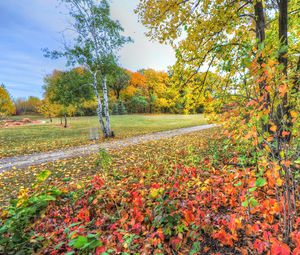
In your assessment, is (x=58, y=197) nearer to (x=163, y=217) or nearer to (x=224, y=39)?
(x=163, y=217)

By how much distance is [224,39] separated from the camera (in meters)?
5.38

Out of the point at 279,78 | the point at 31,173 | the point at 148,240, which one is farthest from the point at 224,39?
the point at 31,173

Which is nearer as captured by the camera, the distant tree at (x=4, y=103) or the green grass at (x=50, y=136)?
the green grass at (x=50, y=136)

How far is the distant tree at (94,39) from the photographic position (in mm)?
11508

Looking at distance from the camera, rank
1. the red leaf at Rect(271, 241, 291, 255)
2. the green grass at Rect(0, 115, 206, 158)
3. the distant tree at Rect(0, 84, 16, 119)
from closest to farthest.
Result: the red leaf at Rect(271, 241, 291, 255) → the green grass at Rect(0, 115, 206, 158) → the distant tree at Rect(0, 84, 16, 119)

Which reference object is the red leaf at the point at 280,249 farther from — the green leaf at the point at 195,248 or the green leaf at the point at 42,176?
the green leaf at the point at 42,176

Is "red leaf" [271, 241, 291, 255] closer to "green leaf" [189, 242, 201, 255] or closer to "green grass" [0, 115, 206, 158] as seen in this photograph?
"green leaf" [189, 242, 201, 255]

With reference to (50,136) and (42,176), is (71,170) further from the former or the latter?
(50,136)

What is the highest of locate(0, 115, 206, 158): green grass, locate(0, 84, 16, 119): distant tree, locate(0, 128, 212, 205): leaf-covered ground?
locate(0, 84, 16, 119): distant tree

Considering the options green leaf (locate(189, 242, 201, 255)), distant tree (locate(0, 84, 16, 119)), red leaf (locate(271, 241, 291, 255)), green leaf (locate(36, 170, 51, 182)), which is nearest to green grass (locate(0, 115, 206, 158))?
distant tree (locate(0, 84, 16, 119))

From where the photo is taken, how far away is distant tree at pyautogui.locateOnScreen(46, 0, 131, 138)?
1151cm

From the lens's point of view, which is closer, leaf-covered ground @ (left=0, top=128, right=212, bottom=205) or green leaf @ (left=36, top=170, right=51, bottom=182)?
green leaf @ (left=36, top=170, right=51, bottom=182)

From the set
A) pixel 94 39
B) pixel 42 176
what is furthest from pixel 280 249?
pixel 94 39

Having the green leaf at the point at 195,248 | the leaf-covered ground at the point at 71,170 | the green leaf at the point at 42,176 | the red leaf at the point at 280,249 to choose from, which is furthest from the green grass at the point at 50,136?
the red leaf at the point at 280,249
